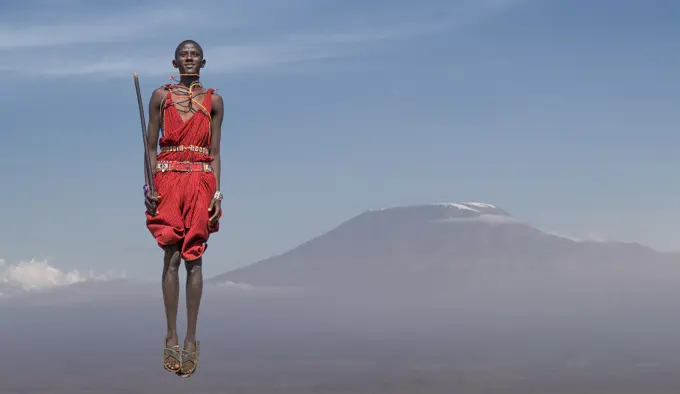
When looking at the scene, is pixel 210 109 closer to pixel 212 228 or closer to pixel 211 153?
pixel 211 153

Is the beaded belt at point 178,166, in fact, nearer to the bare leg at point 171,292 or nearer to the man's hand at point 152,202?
the man's hand at point 152,202

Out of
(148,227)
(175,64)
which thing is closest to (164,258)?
(148,227)

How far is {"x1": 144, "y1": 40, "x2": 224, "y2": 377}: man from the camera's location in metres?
12.3

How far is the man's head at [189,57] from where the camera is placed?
497 inches

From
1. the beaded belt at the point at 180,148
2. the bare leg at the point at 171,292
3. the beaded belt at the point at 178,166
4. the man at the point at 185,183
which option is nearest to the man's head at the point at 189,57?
the man at the point at 185,183

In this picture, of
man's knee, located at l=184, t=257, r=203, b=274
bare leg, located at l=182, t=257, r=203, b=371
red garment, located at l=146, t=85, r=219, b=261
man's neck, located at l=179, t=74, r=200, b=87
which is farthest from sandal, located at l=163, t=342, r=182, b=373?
man's neck, located at l=179, t=74, r=200, b=87

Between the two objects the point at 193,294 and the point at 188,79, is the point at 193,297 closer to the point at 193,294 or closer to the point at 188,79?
the point at 193,294

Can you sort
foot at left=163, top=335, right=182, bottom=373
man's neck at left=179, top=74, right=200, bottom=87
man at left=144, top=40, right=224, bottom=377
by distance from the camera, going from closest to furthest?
foot at left=163, top=335, right=182, bottom=373 → man at left=144, top=40, right=224, bottom=377 → man's neck at left=179, top=74, right=200, bottom=87

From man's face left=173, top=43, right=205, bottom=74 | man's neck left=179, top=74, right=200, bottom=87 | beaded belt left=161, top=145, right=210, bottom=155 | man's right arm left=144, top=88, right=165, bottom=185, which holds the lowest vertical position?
beaded belt left=161, top=145, right=210, bottom=155

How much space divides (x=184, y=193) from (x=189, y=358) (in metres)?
2.67

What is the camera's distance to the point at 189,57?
12.7 metres

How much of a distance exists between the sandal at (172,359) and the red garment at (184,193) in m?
1.45

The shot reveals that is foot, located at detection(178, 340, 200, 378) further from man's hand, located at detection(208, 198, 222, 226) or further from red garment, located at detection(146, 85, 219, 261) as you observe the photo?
man's hand, located at detection(208, 198, 222, 226)

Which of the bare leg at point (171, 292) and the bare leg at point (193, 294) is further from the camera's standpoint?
the bare leg at point (193, 294)
